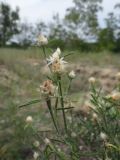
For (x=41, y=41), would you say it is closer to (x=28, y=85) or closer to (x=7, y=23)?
(x=28, y=85)

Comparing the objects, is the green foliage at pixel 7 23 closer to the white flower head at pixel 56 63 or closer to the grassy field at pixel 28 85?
the grassy field at pixel 28 85

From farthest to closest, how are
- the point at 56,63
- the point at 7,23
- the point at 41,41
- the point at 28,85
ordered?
1. the point at 7,23
2. the point at 28,85
3. the point at 41,41
4. the point at 56,63

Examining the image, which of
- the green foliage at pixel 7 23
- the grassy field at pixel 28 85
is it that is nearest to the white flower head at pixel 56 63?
the grassy field at pixel 28 85

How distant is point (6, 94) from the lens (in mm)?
7090

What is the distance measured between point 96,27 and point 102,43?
84 cm

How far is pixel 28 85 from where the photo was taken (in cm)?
883

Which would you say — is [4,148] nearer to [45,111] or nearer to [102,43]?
[45,111]

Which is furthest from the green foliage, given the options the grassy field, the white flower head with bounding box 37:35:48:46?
the white flower head with bounding box 37:35:48:46

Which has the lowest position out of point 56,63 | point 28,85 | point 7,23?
point 7,23

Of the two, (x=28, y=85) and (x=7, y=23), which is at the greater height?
(x=28, y=85)

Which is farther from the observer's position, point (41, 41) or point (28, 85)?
point (28, 85)

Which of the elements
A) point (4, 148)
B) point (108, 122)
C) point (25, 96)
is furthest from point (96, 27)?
point (108, 122)

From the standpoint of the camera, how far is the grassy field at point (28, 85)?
501cm

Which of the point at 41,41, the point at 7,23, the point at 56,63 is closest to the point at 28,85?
the point at 41,41
